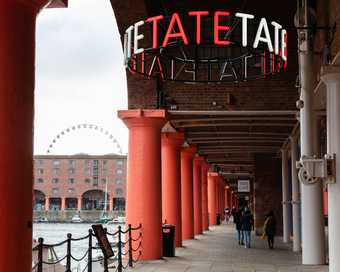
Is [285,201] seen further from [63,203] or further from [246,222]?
[63,203]

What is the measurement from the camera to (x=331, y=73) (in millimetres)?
12688

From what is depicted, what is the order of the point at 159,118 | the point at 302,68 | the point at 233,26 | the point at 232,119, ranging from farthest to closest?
the point at 232,119 < the point at 159,118 < the point at 302,68 < the point at 233,26

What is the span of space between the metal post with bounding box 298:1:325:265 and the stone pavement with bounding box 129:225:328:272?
48cm

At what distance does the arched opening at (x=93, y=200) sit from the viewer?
373 ft

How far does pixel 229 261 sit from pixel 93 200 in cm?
9770

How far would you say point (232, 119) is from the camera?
2089cm

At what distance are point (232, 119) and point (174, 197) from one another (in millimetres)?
4524

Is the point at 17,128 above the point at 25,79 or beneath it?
beneath

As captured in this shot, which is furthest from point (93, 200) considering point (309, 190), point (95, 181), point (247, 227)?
point (309, 190)

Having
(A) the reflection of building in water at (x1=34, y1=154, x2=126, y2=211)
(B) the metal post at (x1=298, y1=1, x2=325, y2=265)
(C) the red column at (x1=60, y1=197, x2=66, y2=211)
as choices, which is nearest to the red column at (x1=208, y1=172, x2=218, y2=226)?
(B) the metal post at (x1=298, y1=1, x2=325, y2=265)

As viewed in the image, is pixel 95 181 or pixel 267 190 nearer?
pixel 267 190

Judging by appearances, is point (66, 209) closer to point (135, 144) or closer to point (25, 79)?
point (135, 144)

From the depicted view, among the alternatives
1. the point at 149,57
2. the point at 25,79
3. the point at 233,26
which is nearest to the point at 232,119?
the point at 149,57

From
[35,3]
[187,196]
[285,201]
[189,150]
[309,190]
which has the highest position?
[35,3]
